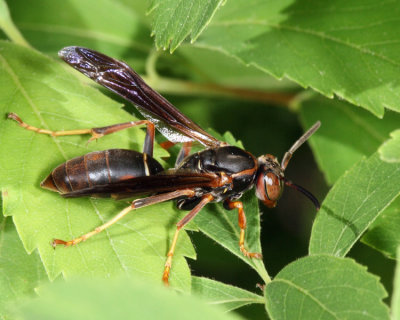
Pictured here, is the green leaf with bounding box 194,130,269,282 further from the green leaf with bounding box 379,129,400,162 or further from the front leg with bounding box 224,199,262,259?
the green leaf with bounding box 379,129,400,162

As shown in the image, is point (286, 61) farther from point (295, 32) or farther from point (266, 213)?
point (266, 213)

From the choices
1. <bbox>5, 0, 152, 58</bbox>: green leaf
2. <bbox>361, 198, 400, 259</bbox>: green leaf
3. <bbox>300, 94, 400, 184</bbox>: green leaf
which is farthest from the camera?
<bbox>5, 0, 152, 58</bbox>: green leaf

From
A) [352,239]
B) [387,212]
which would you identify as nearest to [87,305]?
[352,239]

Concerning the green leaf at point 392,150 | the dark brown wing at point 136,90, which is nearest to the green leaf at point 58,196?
the dark brown wing at point 136,90

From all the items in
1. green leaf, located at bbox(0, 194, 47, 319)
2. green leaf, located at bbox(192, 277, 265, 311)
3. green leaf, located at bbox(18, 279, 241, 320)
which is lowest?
green leaf, located at bbox(0, 194, 47, 319)

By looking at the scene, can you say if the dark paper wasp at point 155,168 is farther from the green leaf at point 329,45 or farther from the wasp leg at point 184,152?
the green leaf at point 329,45

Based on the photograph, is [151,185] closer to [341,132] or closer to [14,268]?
[14,268]

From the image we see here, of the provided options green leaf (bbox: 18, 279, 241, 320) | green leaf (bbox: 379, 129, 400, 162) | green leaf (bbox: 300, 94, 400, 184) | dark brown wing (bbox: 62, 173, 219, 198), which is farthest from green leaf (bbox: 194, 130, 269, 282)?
green leaf (bbox: 18, 279, 241, 320)
